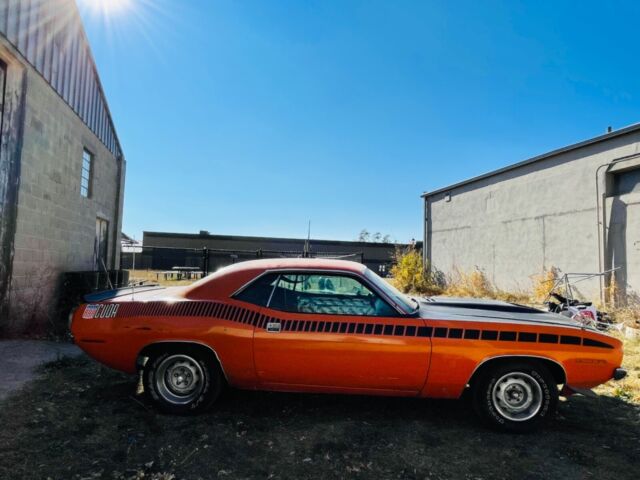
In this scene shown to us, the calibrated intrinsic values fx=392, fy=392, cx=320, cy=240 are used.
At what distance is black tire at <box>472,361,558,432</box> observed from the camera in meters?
3.36

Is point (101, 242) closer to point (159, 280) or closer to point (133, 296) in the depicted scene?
point (159, 280)

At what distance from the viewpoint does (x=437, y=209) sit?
57.5ft

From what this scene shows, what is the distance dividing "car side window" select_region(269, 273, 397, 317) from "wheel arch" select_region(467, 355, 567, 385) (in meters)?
0.89

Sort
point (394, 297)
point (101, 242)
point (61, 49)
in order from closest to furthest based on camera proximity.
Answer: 1. point (394, 297)
2. point (61, 49)
3. point (101, 242)

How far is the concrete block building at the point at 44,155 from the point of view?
6516mm

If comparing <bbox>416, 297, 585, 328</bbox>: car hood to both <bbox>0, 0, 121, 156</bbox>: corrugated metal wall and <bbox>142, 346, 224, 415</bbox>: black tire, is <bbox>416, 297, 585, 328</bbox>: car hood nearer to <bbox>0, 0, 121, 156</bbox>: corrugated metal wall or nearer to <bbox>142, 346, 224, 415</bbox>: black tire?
<bbox>142, 346, 224, 415</bbox>: black tire

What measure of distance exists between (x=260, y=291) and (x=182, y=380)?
108 cm

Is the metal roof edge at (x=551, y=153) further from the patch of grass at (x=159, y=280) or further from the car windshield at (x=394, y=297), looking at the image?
the patch of grass at (x=159, y=280)

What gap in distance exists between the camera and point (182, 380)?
362cm

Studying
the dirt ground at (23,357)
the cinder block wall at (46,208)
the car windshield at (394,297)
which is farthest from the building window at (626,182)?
the cinder block wall at (46,208)

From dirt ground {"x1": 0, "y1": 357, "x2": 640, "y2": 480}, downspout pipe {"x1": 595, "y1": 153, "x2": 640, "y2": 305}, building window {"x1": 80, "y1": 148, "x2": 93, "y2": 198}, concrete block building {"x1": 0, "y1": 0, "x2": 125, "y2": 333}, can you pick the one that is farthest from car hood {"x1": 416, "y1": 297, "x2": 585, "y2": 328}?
building window {"x1": 80, "y1": 148, "x2": 93, "y2": 198}

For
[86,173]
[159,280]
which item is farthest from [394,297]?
[159,280]

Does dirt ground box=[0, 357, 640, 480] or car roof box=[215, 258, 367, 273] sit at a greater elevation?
car roof box=[215, 258, 367, 273]

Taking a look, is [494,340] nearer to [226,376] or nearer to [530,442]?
[530,442]
